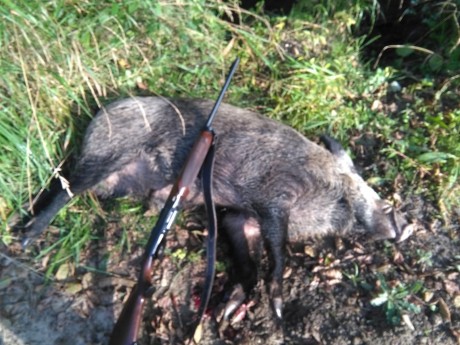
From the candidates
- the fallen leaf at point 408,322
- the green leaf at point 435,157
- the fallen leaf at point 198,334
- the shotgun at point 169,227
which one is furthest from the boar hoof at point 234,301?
the green leaf at point 435,157

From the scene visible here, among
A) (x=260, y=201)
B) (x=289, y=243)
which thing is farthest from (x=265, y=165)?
(x=289, y=243)

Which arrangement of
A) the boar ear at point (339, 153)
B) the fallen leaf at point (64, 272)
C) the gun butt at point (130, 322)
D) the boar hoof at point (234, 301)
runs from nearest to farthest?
the gun butt at point (130, 322), the boar hoof at point (234, 301), the fallen leaf at point (64, 272), the boar ear at point (339, 153)

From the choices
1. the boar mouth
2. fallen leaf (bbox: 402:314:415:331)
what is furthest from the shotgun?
the boar mouth

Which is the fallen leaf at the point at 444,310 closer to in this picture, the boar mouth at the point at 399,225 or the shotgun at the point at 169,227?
the boar mouth at the point at 399,225

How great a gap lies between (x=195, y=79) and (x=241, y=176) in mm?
1003

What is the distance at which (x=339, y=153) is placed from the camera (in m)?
3.87

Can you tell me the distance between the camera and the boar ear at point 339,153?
383cm

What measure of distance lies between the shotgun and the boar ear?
103cm

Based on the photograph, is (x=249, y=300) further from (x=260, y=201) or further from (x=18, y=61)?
(x=18, y=61)

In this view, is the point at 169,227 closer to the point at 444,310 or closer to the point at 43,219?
the point at 43,219

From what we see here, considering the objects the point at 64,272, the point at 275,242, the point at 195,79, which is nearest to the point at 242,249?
the point at 275,242

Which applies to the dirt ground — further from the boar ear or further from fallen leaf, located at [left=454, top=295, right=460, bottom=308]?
the boar ear

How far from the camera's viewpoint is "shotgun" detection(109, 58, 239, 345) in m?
2.65

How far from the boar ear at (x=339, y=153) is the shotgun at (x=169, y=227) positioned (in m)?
1.03
